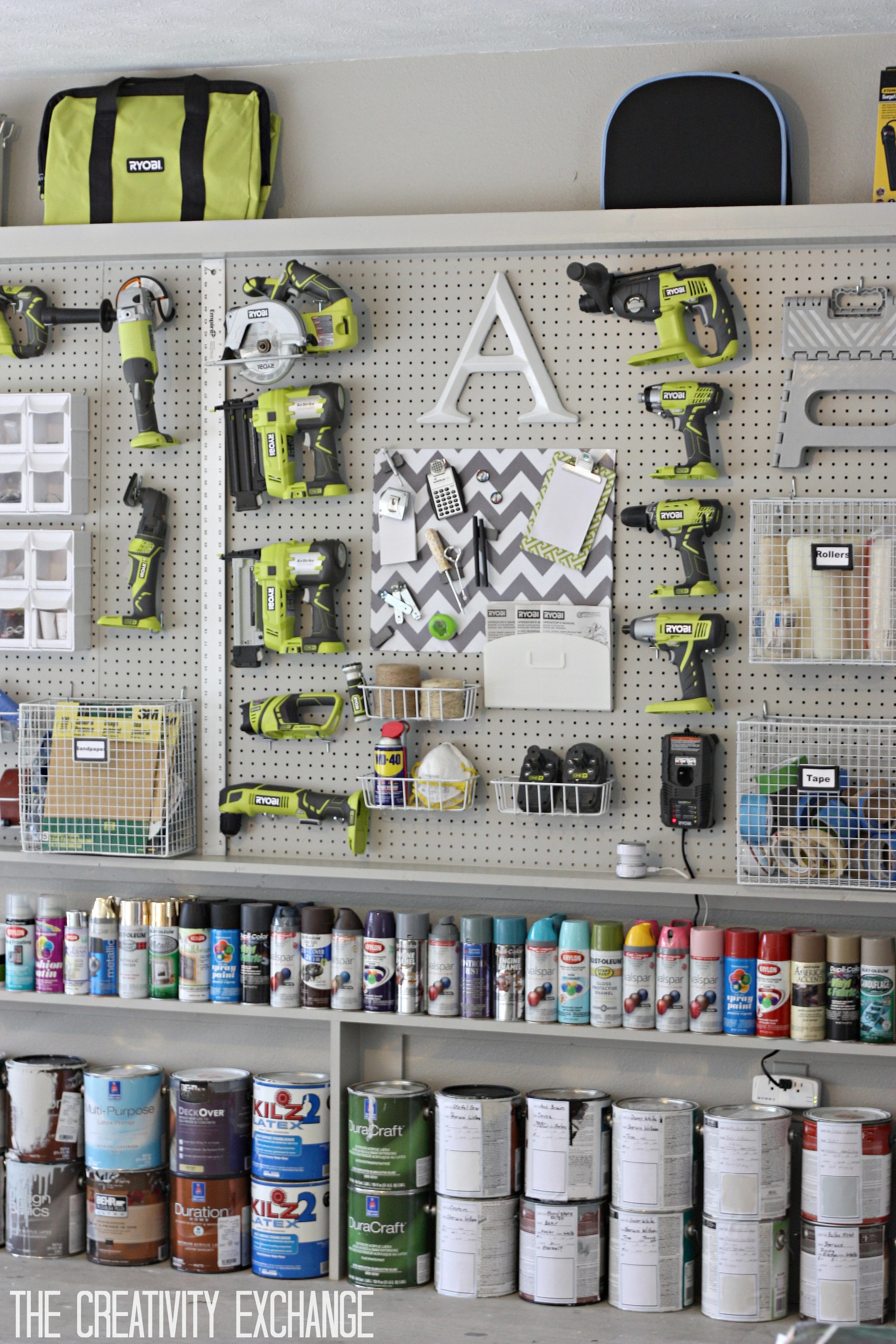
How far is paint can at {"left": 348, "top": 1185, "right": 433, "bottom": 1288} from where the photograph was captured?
2707mm

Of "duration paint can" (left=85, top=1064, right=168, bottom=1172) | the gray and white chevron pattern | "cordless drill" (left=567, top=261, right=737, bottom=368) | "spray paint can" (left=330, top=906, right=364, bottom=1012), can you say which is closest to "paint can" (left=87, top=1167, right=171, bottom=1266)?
"duration paint can" (left=85, top=1064, right=168, bottom=1172)

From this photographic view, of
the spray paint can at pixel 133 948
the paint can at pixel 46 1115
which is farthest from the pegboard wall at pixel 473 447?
the paint can at pixel 46 1115

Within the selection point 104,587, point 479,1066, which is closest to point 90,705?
point 104,587

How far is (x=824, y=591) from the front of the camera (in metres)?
2.64

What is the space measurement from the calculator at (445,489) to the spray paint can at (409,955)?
34.3 inches

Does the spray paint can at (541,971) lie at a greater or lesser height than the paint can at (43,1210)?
greater

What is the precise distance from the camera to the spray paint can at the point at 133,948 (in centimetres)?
292

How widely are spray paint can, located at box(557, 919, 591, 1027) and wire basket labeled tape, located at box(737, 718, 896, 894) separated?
337 millimetres

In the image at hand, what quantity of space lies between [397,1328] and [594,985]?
748mm

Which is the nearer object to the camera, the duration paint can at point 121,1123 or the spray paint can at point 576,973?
the spray paint can at point 576,973

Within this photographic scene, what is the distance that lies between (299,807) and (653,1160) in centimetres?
103

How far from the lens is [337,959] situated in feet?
9.23

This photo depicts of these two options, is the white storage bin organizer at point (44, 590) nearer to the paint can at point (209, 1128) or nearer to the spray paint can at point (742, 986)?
the paint can at point (209, 1128)

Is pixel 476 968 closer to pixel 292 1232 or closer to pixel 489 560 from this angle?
pixel 292 1232
